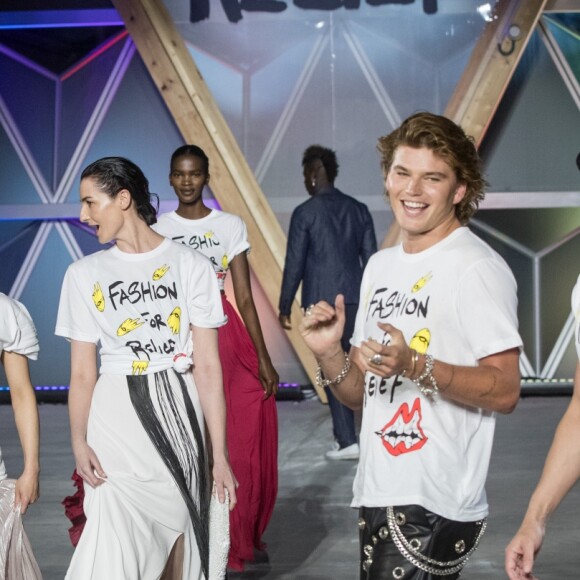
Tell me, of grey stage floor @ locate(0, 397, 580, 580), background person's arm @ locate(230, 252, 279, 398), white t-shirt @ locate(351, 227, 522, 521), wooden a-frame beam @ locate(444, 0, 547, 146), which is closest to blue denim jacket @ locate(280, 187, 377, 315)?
grey stage floor @ locate(0, 397, 580, 580)

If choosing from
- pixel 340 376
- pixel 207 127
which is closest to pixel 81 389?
pixel 340 376

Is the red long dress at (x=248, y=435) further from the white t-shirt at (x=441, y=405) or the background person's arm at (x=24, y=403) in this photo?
the white t-shirt at (x=441, y=405)

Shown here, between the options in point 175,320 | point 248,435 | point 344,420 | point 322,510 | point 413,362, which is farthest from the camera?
point 344,420

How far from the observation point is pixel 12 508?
318 centimetres

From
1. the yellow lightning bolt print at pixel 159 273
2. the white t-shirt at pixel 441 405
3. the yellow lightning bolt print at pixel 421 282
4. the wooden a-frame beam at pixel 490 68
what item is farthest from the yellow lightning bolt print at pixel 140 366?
the wooden a-frame beam at pixel 490 68

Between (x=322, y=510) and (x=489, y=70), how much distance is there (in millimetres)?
4745

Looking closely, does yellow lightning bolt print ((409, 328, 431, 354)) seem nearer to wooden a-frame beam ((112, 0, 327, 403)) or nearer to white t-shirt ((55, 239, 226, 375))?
white t-shirt ((55, 239, 226, 375))

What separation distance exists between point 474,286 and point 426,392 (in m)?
0.28

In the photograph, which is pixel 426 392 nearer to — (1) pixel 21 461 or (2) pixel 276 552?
(2) pixel 276 552

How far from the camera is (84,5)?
10227 millimetres

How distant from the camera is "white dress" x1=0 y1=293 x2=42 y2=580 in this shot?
3.15 metres

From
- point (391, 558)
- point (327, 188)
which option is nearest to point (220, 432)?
point (391, 558)

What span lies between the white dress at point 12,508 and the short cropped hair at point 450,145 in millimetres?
1149

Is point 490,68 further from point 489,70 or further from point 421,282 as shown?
point 421,282
